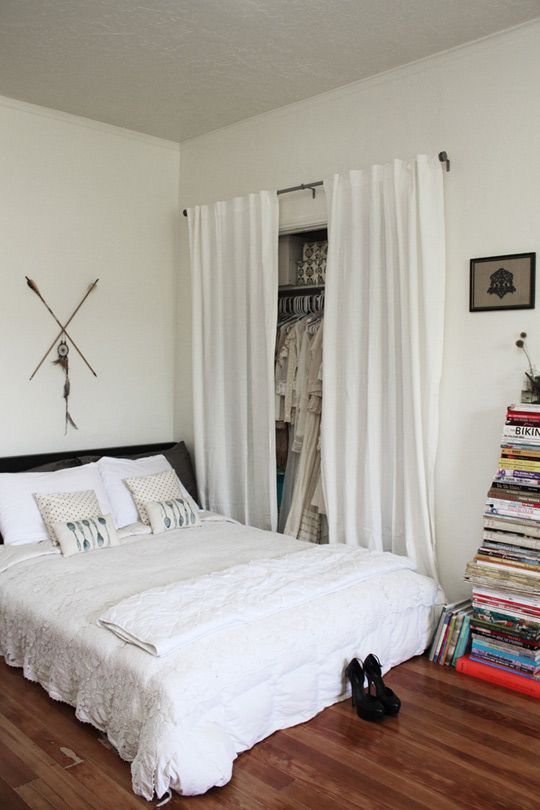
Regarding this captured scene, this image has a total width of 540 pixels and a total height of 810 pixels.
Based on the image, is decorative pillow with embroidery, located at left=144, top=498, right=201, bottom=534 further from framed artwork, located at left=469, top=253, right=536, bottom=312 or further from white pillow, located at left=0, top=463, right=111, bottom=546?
framed artwork, located at left=469, top=253, right=536, bottom=312

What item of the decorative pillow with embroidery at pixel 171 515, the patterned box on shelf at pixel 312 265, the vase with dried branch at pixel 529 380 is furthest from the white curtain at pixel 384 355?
the decorative pillow with embroidery at pixel 171 515

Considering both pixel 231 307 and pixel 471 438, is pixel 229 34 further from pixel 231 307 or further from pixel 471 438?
pixel 471 438

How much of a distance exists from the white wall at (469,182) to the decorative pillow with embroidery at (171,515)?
1.40m

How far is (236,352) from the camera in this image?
459 cm

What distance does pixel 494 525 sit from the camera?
3219 mm

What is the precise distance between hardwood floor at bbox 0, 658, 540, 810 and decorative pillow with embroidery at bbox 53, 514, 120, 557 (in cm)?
75

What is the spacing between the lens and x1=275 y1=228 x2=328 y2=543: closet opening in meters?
4.28

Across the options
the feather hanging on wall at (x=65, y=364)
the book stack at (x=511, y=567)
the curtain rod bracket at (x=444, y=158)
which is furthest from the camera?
the feather hanging on wall at (x=65, y=364)

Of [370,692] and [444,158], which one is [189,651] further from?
[444,158]

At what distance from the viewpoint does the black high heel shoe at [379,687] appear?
2.87 m

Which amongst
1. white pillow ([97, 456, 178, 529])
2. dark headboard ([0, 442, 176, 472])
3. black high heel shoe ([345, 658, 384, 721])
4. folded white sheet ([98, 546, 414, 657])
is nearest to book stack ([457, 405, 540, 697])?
folded white sheet ([98, 546, 414, 657])

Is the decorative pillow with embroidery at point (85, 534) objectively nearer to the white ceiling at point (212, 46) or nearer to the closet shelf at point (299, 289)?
the closet shelf at point (299, 289)

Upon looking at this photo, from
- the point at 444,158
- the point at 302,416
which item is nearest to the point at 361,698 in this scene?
the point at 302,416

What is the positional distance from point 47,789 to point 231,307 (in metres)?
2.94
